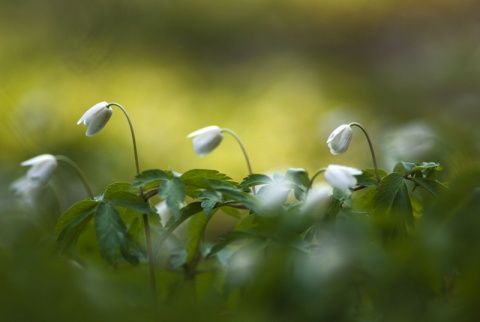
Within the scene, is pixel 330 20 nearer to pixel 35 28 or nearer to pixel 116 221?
pixel 35 28

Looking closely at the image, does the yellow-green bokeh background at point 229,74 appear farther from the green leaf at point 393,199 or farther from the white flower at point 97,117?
the green leaf at point 393,199

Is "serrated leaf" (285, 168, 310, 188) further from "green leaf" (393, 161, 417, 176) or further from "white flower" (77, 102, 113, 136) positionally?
"white flower" (77, 102, 113, 136)

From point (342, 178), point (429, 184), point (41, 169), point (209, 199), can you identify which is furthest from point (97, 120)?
point (429, 184)

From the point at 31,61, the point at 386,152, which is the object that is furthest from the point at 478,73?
the point at 31,61

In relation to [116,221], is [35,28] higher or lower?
higher

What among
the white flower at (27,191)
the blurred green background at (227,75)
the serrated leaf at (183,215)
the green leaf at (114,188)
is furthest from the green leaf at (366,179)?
the blurred green background at (227,75)

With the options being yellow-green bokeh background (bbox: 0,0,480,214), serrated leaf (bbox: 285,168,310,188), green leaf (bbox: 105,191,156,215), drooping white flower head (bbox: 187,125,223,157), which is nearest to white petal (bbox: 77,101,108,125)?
drooping white flower head (bbox: 187,125,223,157)

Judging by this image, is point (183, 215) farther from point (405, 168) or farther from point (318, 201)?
point (405, 168)
